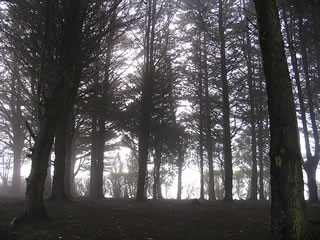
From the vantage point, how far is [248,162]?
2438 centimetres

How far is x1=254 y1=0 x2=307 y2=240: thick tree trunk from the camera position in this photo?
337 cm

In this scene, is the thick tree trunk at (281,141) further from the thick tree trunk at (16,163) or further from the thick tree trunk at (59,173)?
the thick tree trunk at (16,163)

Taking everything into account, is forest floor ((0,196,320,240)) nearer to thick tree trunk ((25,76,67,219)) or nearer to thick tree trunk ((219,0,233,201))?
thick tree trunk ((25,76,67,219))

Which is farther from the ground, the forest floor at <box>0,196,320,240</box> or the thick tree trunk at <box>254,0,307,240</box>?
the thick tree trunk at <box>254,0,307,240</box>

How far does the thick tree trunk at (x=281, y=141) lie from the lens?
337cm

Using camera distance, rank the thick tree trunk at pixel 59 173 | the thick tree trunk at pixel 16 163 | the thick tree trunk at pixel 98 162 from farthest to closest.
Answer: the thick tree trunk at pixel 16 163 < the thick tree trunk at pixel 98 162 < the thick tree trunk at pixel 59 173

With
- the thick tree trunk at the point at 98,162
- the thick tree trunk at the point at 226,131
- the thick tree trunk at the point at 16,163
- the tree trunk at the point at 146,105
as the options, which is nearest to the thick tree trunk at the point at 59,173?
the tree trunk at the point at 146,105

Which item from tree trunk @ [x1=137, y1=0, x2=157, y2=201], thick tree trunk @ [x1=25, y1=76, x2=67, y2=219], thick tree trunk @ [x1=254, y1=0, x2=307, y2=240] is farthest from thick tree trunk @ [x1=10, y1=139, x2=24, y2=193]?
thick tree trunk @ [x1=254, y1=0, x2=307, y2=240]

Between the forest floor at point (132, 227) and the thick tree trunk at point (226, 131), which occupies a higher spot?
the thick tree trunk at point (226, 131)

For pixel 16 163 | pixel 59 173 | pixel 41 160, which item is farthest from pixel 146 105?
pixel 16 163

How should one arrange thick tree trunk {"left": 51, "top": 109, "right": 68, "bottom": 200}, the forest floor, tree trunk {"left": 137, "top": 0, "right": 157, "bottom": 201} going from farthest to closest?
tree trunk {"left": 137, "top": 0, "right": 157, "bottom": 201} → thick tree trunk {"left": 51, "top": 109, "right": 68, "bottom": 200} → the forest floor

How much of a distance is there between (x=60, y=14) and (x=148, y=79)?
5.91 meters

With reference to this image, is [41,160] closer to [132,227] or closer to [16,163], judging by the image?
[132,227]

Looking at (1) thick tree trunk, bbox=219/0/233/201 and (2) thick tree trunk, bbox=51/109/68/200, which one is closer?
(2) thick tree trunk, bbox=51/109/68/200
